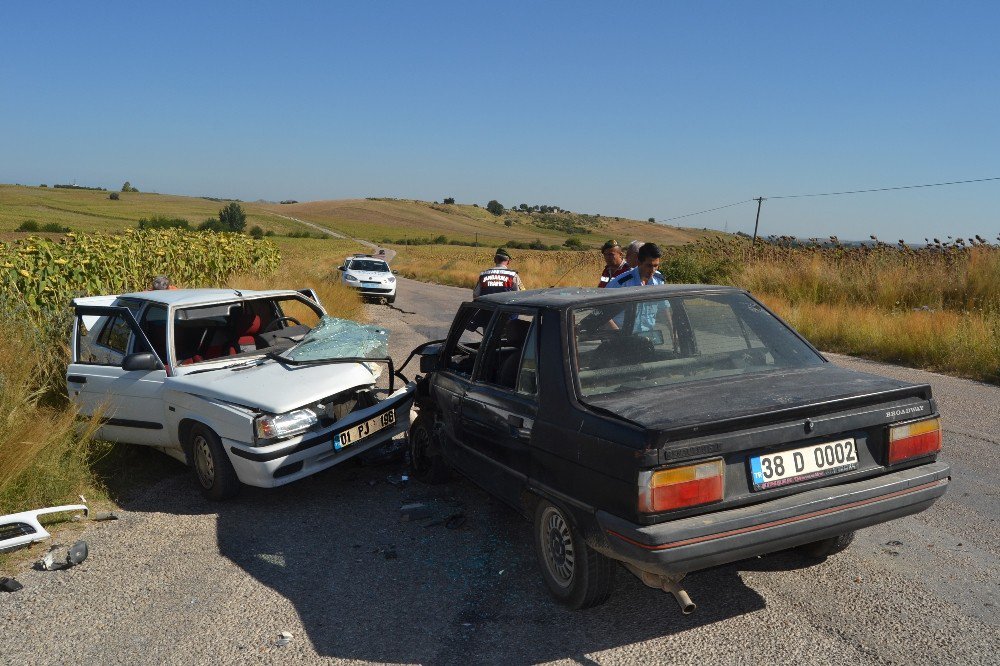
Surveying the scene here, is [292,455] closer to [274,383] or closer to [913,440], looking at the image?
[274,383]

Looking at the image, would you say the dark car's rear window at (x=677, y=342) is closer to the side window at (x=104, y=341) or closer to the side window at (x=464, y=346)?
the side window at (x=464, y=346)

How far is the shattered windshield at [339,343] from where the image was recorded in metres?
6.59

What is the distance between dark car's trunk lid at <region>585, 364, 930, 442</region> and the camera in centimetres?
322

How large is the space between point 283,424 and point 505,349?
1900 millimetres

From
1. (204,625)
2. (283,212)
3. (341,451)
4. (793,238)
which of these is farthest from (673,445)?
(283,212)

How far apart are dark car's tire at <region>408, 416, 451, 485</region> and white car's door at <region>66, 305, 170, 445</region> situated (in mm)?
2010

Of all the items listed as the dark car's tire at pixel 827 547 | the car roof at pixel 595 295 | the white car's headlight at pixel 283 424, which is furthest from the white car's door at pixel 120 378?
the dark car's tire at pixel 827 547

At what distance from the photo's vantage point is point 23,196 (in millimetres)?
89188

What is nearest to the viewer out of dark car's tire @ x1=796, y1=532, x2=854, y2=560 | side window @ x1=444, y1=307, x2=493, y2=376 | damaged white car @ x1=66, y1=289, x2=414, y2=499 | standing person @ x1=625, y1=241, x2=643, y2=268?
dark car's tire @ x1=796, y1=532, x2=854, y2=560

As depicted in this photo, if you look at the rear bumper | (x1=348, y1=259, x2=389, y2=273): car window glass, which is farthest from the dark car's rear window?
(x1=348, y1=259, x2=389, y2=273): car window glass

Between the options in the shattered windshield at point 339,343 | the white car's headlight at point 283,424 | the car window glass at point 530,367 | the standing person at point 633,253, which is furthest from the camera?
the standing person at point 633,253

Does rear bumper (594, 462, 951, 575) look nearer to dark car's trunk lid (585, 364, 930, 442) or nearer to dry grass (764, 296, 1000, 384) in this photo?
dark car's trunk lid (585, 364, 930, 442)

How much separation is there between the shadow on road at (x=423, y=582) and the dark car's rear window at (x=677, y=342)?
44.7 inches

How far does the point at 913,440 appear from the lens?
3629mm
